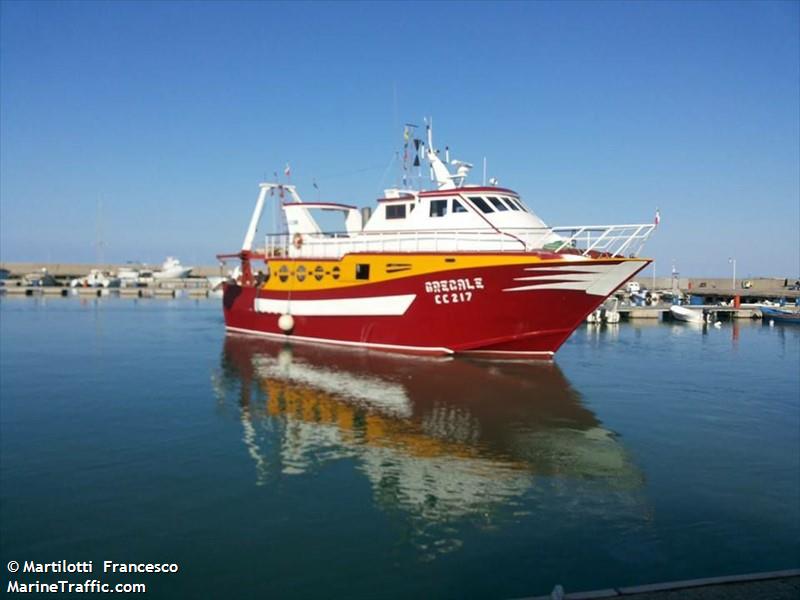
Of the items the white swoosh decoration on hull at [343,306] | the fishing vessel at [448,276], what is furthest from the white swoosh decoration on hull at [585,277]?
the white swoosh decoration on hull at [343,306]

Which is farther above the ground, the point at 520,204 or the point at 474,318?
the point at 520,204

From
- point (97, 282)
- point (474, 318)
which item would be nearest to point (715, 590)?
point (474, 318)

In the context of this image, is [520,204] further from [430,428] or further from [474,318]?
[430,428]

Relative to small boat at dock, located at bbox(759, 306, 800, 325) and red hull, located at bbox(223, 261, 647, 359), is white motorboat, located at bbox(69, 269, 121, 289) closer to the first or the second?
red hull, located at bbox(223, 261, 647, 359)

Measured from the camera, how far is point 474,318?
2086cm

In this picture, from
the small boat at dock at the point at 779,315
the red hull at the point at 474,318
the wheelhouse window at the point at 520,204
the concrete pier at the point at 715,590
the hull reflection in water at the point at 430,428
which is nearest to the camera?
the concrete pier at the point at 715,590

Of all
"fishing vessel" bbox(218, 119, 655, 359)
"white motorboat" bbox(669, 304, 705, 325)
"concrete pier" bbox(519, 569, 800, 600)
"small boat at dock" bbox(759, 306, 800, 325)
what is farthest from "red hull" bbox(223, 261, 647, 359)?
"small boat at dock" bbox(759, 306, 800, 325)

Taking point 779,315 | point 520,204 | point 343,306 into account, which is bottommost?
point 779,315

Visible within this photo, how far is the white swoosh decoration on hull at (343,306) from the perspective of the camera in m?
22.1

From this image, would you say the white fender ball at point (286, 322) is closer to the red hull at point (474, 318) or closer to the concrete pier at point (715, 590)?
the red hull at point (474, 318)

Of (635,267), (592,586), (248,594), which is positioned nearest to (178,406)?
(248,594)

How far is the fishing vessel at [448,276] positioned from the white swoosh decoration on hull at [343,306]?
0.05m

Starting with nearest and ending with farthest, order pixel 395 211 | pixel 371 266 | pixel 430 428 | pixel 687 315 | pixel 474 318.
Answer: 1. pixel 430 428
2. pixel 474 318
3. pixel 371 266
4. pixel 395 211
5. pixel 687 315

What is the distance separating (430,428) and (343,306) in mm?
11620
